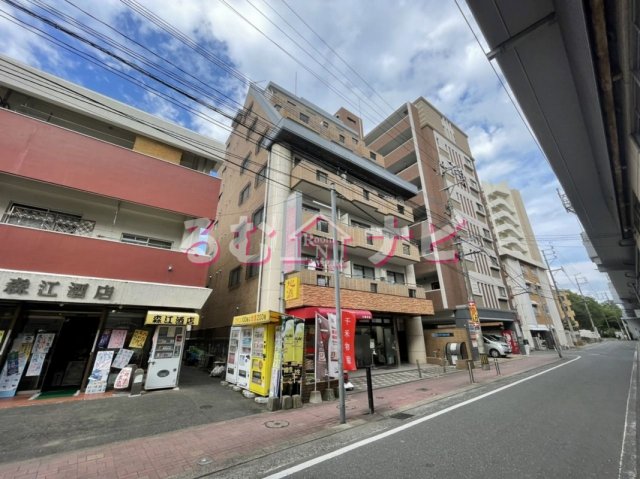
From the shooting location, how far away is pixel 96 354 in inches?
377

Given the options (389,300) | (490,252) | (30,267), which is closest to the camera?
(30,267)

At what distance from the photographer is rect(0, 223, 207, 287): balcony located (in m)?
8.47

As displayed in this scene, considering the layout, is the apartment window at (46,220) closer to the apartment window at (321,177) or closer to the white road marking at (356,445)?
the apartment window at (321,177)

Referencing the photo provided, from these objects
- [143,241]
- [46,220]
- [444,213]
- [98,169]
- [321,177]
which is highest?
[444,213]

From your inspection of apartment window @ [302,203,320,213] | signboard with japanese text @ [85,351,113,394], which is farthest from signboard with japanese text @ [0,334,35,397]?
apartment window @ [302,203,320,213]

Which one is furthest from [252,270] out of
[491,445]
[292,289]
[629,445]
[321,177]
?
[629,445]

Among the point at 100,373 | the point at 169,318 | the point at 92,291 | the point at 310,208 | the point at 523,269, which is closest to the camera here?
the point at 92,291

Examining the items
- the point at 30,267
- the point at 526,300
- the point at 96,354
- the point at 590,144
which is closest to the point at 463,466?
the point at 590,144

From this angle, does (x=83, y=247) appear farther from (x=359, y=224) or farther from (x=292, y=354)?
(x=359, y=224)

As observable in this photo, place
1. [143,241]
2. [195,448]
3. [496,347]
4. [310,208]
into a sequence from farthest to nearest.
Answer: [496,347], [310,208], [143,241], [195,448]

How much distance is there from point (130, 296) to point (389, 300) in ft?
45.0

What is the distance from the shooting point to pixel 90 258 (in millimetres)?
9430

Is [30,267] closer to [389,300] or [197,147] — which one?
[197,147]

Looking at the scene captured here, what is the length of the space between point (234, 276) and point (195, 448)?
45.4 ft
